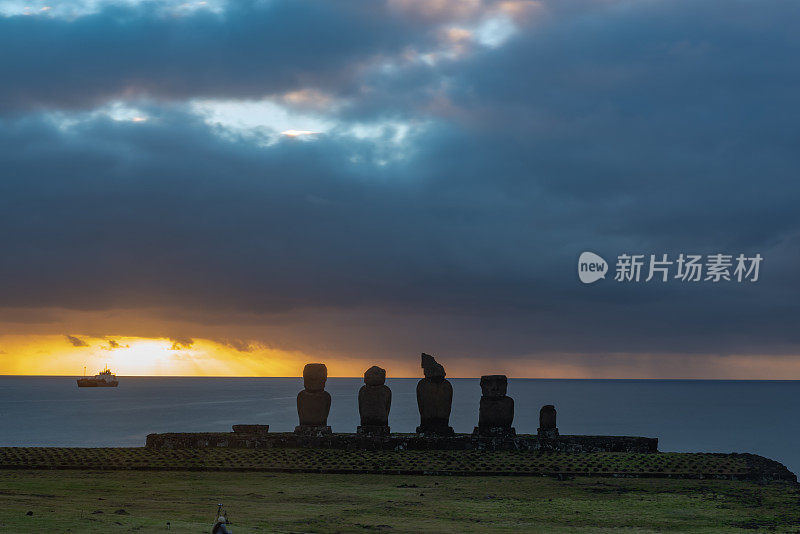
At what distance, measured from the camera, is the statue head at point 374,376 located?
44031 millimetres

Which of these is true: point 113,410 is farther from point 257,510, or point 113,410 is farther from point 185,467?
point 257,510

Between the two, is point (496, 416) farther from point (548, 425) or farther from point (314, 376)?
point (314, 376)

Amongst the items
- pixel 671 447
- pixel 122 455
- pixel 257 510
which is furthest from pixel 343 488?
pixel 671 447

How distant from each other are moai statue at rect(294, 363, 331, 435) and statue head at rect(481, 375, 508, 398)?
8633mm

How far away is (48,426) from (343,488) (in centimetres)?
11444

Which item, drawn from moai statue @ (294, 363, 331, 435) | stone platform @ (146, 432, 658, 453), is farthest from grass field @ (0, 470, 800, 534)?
moai statue @ (294, 363, 331, 435)

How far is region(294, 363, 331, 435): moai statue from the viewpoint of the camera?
43156mm

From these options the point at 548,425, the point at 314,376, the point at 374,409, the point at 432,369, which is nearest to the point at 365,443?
the point at 374,409

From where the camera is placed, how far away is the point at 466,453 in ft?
124

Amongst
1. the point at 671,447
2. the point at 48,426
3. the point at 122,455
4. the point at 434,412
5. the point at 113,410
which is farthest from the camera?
the point at 113,410

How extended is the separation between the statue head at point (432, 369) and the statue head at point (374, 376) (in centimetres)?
238

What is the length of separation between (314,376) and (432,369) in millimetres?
6500

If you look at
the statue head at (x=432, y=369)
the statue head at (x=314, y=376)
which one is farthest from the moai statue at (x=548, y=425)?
the statue head at (x=314, y=376)

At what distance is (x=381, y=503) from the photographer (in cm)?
2570
